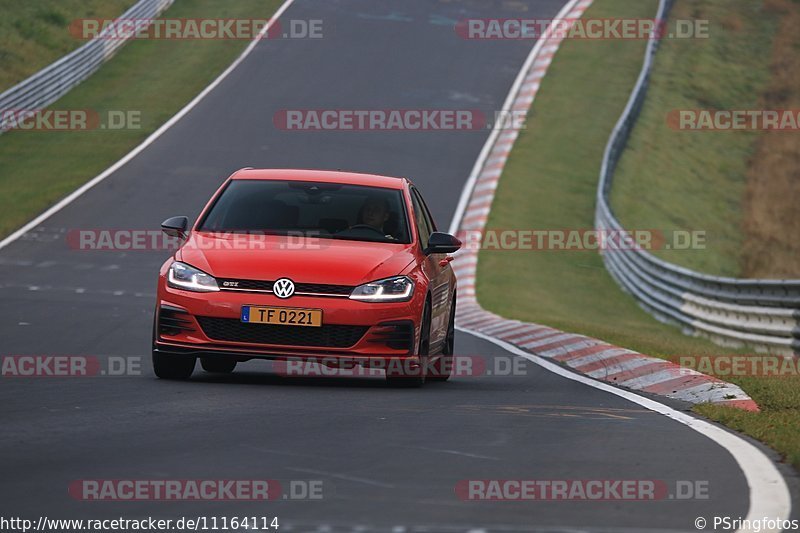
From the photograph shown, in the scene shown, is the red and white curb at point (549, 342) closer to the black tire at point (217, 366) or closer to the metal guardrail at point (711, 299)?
the metal guardrail at point (711, 299)

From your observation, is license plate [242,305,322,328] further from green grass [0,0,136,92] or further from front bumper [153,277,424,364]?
green grass [0,0,136,92]

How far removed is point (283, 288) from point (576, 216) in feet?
62.3

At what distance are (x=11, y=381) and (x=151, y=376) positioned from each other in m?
1.11

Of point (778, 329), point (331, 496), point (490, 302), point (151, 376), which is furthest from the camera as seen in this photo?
point (490, 302)

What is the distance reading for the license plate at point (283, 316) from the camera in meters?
10.0

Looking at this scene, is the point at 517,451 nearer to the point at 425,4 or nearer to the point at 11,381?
the point at 11,381

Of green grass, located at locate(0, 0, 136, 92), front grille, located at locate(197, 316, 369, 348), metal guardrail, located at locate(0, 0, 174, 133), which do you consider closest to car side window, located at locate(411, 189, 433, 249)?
front grille, located at locate(197, 316, 369, 348)

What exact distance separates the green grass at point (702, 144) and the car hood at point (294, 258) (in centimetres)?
1709

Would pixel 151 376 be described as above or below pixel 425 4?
below

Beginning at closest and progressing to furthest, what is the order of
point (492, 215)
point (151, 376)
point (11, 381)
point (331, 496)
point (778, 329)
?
point (331, 496)
point (11, 381)
point (151, 376)
point (778, 329)
point (492, 215)

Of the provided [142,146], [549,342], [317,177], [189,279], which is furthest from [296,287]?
[142,146]

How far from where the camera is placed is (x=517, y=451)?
7.09 meters

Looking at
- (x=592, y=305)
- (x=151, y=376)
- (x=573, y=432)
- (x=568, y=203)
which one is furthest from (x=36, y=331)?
(x=568, y=203)

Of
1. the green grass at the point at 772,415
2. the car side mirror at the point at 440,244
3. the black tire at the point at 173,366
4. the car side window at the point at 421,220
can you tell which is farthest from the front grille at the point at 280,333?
the green grass at the point at 772,415
